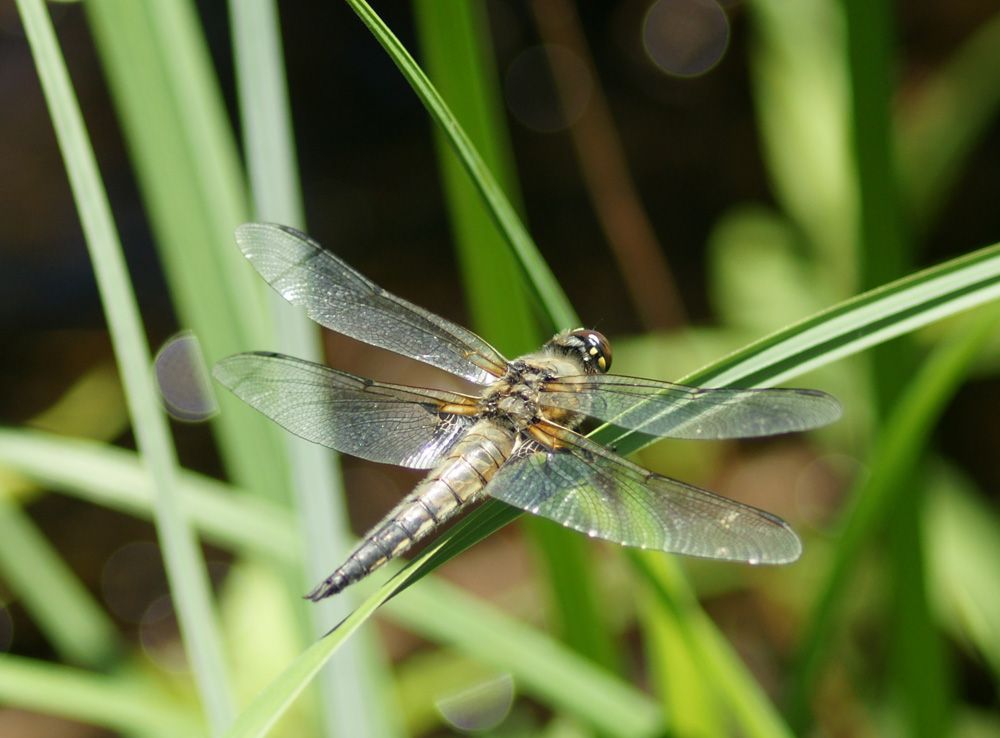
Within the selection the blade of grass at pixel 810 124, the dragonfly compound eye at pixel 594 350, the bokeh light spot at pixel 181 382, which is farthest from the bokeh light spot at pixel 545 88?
the dragonfly compound eye at pixel 594 350

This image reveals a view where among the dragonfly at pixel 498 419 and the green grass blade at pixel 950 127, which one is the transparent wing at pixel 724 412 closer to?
the dragonfly at pixel 498 419

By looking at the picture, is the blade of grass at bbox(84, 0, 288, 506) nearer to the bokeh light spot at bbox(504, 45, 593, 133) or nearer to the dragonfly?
the dragonfly

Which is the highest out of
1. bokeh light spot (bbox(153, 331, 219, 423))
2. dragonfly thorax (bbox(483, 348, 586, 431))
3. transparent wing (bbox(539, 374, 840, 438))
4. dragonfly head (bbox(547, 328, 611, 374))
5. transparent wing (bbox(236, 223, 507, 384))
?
bokeh light spot (bbox(153, 331, 219, 423))

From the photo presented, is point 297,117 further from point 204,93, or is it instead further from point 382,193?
point 204,93

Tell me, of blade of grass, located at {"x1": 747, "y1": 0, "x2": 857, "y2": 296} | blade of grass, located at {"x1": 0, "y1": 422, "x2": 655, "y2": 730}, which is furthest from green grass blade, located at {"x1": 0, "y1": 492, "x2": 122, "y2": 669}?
blade of grass, located at {"x1": 747, "y1": 0, "x2": 857, "y2": 296}

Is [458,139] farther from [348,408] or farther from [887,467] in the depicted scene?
[887,467]

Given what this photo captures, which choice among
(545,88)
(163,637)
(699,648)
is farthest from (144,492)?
(545,88)
